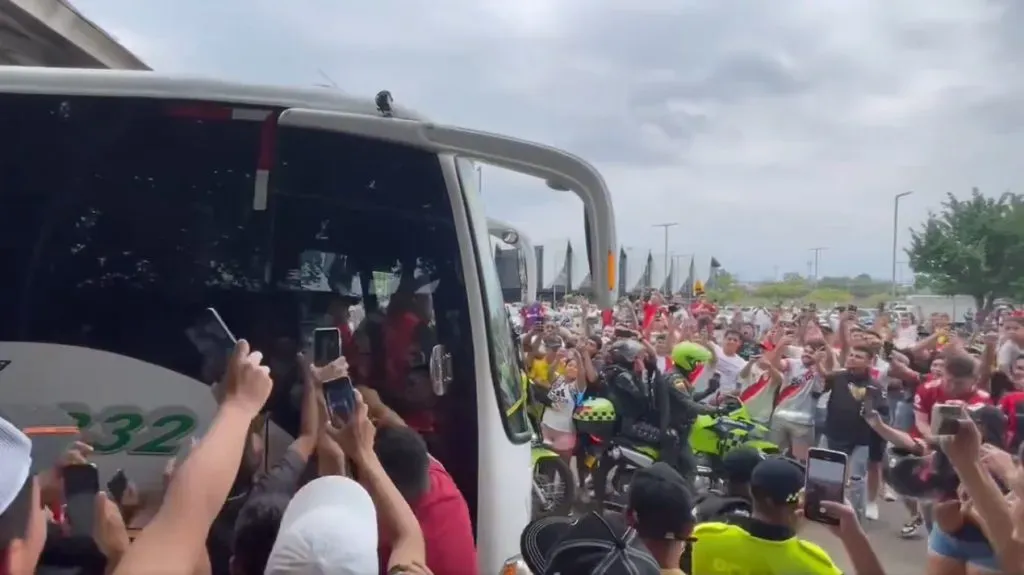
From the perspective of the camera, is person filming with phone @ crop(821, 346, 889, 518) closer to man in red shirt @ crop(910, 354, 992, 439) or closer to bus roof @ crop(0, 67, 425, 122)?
man in red shirt @ crop(910, 354, 992, 439)

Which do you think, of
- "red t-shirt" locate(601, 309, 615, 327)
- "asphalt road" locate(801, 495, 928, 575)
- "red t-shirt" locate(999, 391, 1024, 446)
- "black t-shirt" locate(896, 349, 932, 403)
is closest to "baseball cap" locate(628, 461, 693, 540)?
"red t-shirt" locate(601, 309, 615, 327)

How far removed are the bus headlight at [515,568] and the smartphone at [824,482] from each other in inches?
45.8

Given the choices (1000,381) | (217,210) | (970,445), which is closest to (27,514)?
(217,210)

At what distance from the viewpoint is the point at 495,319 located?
12.0 ft

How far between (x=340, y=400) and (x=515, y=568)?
109cm

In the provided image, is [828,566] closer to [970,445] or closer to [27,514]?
[970,445]

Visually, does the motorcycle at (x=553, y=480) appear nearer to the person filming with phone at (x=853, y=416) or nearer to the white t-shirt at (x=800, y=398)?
the white t-shirt at (x=800, y=398)

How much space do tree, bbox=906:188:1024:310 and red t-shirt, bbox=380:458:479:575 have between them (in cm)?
2925

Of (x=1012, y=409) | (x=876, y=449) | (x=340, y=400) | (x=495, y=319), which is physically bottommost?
(x=876, y=449)

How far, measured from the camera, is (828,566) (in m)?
3.24

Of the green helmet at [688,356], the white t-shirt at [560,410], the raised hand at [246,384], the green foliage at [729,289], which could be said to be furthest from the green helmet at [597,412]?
the green foliage at [729,289]

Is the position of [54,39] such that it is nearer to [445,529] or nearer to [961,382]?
[445,529]

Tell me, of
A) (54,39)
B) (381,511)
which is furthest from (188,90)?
Answer: (54,39)

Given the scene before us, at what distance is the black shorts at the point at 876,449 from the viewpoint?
841cm
